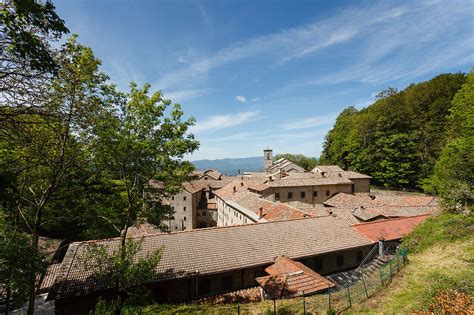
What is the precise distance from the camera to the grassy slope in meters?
10.0

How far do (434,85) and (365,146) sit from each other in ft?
59.4

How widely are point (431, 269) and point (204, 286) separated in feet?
45.0

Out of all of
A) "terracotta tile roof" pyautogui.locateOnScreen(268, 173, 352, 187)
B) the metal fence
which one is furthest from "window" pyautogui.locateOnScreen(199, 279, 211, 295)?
"terracotta tile roof" pyautogui.locateOnScreen(268, 173, 352, 187)

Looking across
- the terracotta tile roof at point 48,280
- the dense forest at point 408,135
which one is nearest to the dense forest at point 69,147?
the terracotta tile roof at point 48,280

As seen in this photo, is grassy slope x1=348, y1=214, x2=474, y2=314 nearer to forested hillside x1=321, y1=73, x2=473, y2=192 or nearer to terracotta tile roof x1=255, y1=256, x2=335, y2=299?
terracotta tile roof x1=255, y1=256, x2=335, y2=299

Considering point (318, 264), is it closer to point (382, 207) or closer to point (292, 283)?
point (292, 283)

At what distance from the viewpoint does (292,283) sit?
1301cm

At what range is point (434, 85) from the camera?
162 ft

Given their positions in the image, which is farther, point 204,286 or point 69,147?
point 204,286

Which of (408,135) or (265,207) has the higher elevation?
(408,135)

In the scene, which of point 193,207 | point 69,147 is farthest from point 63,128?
point 193,207

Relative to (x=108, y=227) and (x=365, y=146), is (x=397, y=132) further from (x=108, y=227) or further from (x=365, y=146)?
(x=108, y=227)

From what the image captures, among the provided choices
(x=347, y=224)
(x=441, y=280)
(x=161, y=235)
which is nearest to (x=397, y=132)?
(x=347, y=224)

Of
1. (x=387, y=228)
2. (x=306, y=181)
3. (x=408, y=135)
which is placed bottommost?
(x=387, y=228)
